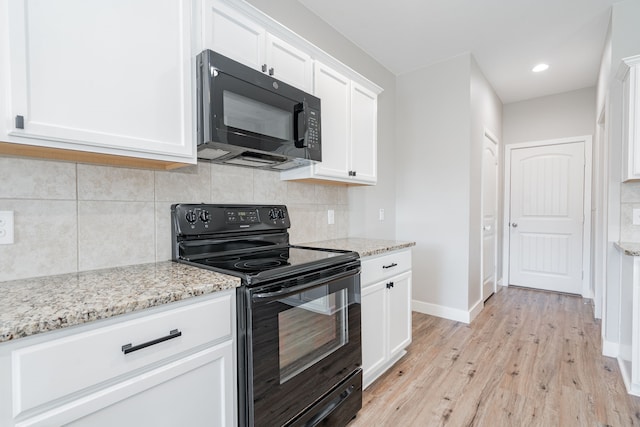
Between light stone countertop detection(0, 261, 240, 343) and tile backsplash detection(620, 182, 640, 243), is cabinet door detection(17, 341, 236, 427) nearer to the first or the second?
light stone countertop detection(0, 261, 240, 343)

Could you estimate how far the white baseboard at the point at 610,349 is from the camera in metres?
2.38

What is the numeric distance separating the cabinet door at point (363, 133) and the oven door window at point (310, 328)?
105 centimetres

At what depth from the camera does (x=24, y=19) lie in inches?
36.5

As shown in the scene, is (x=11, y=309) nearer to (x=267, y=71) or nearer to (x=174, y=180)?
(x=174, y=180)

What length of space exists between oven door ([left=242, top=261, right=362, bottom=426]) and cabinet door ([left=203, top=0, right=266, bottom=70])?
1107mm

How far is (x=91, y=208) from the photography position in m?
1.30

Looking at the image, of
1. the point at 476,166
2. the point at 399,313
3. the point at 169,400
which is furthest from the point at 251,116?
the point at 476,166

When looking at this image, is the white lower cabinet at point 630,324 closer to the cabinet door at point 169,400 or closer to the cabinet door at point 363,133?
the cabinet door at point 363,133

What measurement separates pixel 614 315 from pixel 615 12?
2.30 meters

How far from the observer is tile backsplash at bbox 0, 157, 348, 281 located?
1145 millimetres

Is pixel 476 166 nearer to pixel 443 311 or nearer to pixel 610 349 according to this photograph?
pixel 443 311

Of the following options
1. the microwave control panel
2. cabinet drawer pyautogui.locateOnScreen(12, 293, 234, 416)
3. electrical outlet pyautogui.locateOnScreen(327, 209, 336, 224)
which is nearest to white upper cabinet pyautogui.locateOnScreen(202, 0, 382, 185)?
Result: the microwave control panel

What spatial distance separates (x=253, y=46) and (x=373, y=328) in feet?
5.73

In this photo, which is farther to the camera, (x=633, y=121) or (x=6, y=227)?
(x=633, y=121)
